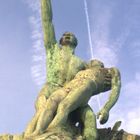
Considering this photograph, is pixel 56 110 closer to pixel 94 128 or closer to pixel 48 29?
pixel 94 128

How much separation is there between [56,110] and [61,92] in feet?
1.90

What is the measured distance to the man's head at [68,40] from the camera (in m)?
15.7

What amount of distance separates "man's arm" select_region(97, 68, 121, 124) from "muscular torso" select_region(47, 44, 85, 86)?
78cm

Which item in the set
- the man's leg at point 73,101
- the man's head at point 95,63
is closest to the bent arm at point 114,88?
the man's head at point 95,63

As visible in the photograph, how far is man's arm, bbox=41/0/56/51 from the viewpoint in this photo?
1569 centimetres

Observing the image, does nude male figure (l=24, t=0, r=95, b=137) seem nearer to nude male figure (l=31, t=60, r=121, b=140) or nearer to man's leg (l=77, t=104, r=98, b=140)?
nude male figure (l=31, t=60, r=121, b=140)

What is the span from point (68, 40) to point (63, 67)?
772 mm

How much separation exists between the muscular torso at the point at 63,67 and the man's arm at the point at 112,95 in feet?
2.57

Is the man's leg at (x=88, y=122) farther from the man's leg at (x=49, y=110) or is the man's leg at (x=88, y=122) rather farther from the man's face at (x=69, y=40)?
the man's face at (x=69, y=40)

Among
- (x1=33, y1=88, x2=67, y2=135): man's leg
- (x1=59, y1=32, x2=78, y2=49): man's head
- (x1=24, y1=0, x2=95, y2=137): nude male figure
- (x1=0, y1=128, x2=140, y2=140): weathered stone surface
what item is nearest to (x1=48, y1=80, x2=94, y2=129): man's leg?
(x1=33, y1=88, x2=67, y2=135): man's leg

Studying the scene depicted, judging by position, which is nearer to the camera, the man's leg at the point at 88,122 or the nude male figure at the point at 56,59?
the man's leg at the point at 88,122

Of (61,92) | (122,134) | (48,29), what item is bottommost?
(122,134)

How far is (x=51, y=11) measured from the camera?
15.9m

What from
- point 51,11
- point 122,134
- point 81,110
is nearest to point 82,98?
point 81,110
